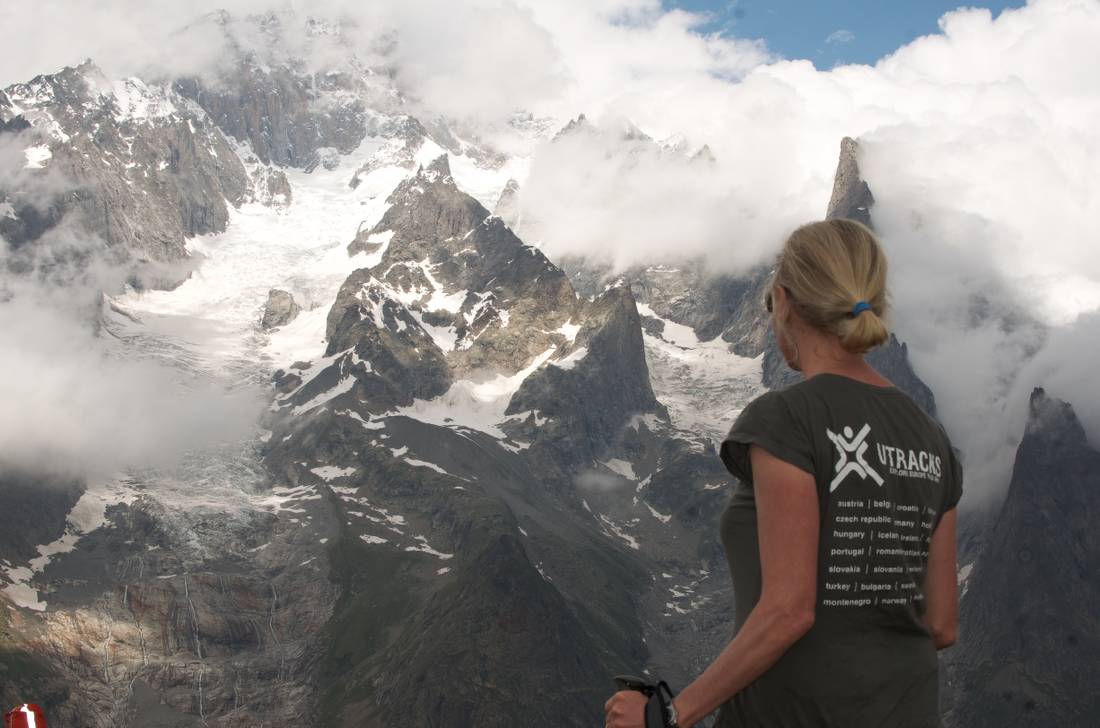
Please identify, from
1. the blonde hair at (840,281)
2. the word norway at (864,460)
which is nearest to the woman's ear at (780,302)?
the blonde hair at (840,281)

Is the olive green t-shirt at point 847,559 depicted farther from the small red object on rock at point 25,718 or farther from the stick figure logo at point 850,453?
the small red object on rock at point 25,718

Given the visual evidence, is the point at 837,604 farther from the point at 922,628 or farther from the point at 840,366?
the point at 840,366

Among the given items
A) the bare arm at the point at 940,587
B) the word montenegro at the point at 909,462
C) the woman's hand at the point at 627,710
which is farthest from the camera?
the bare arm at the point at 940,587

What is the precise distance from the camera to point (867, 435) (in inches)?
296

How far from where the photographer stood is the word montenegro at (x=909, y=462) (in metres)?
7.56

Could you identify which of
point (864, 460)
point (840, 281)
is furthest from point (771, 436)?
point (840, 281)

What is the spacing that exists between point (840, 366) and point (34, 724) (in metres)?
8.27

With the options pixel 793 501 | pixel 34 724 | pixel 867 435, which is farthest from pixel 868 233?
pixel 34 724

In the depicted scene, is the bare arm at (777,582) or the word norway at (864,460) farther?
the word norway at (864,460)

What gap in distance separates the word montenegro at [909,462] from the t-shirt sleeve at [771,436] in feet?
1.97

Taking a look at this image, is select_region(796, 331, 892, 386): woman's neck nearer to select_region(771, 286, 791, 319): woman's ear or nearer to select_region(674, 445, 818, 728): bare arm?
select_region(771, 286, 791, 319): woman's ear

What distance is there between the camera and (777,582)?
23.4 ft

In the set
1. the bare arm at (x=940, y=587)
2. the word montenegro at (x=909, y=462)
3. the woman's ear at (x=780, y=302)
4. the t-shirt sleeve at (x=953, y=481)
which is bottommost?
the bare arm at (x=940, y=587)

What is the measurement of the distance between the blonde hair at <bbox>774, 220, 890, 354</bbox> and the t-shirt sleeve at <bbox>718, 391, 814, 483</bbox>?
0.76 m
